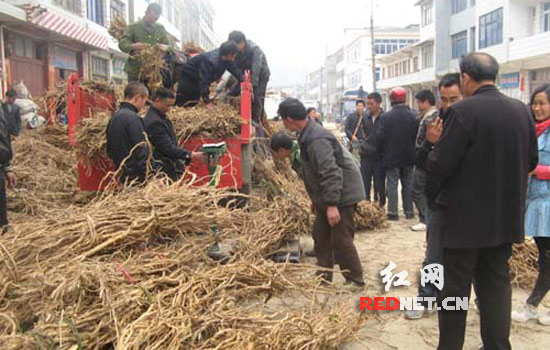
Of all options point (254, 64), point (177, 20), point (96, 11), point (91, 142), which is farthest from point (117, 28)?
point (177, 20)

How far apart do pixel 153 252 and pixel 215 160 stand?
4.22 ft

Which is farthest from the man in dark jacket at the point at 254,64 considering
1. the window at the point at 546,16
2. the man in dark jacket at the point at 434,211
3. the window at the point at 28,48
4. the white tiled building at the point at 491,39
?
the window at the point at 546,16

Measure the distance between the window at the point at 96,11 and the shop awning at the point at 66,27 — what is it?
0.93 metres

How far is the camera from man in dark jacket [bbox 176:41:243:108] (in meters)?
5.76

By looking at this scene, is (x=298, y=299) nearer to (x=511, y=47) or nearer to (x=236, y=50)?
(x=236, y=50)

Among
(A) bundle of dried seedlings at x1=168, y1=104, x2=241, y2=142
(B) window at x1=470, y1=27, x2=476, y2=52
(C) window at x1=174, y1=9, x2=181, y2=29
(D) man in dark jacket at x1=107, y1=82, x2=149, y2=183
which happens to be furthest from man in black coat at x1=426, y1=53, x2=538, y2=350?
(B) window at x1=470, y1=27, x2=476, y2=52

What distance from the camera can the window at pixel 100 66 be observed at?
862 inches

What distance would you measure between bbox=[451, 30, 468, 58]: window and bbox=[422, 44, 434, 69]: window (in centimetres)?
287

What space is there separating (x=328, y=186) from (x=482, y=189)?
1453 mm

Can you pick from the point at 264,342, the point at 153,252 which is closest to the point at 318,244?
the point at 153,252

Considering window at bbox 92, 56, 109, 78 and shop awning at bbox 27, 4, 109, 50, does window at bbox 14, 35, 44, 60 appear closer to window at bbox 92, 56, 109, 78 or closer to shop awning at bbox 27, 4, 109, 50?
shop awning at bbox 27, 4, 109, 50

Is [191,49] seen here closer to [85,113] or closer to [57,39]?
[85,113]

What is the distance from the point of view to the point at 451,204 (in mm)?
2633

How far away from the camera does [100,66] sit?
75.2 feet
